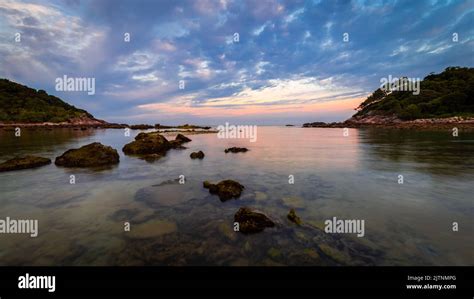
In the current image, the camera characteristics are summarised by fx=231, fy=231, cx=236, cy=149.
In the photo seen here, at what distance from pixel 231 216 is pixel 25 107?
17170cm

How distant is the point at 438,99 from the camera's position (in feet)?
365

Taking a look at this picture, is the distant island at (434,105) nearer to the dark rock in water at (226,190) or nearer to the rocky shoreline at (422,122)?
the rocky shoreline at (422,122)

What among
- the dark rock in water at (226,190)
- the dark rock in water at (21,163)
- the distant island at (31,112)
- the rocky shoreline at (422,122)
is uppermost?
the distant island at (31,112)

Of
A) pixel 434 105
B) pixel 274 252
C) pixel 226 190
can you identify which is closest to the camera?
pixel 274 252

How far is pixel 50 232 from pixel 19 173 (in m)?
13.6

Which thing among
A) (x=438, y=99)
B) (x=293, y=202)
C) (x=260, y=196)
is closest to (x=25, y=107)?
(x=260, y=196)

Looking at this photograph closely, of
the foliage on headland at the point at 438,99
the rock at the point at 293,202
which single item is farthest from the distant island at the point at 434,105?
the rock at the point at 293,202

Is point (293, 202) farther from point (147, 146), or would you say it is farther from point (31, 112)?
point (31, 112)

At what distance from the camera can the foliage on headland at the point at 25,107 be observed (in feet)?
388

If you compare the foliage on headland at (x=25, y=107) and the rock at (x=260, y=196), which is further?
the foliage on headland at (x=25, y=107)

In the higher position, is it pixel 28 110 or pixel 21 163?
pixel 28 110
